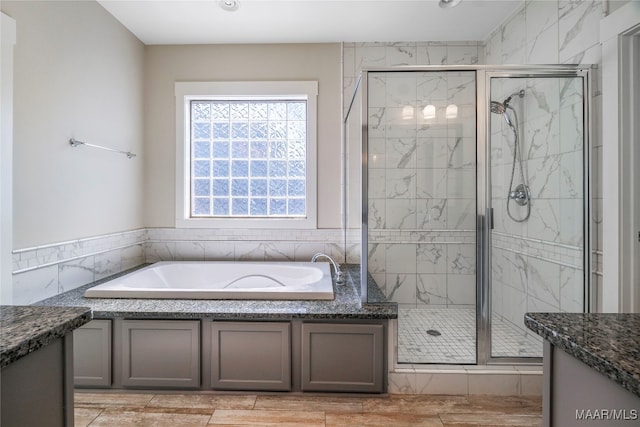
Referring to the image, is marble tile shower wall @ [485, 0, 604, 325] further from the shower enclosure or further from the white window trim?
the white window trim

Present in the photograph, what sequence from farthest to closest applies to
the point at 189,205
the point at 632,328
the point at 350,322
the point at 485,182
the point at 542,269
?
the point at 189,205 → the point at 542,269 → the point at 485,182 → the point at 350,322 → the point at 632,328

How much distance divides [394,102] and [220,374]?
2175mm

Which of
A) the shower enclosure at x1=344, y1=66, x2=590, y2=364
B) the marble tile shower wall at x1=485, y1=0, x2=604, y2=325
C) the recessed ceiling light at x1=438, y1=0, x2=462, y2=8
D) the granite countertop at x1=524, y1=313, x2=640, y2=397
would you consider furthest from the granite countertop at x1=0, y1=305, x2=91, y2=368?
the recessed ceiling light at x1=438, y1=0, x2=462, y2=8

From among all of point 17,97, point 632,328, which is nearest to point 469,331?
point 632,328

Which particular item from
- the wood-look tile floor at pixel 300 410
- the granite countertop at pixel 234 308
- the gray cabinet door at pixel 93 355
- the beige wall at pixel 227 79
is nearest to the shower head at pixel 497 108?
the beige wall at pixel 227 79

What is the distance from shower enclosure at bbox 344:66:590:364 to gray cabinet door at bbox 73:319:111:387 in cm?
156

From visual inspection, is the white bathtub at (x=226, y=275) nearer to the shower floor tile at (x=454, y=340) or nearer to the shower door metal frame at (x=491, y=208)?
the shower floor tile at (x=454, y=340)

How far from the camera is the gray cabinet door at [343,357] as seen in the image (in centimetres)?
177

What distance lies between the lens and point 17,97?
5.58ft

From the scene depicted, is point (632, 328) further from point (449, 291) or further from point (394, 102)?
point (394, 102)

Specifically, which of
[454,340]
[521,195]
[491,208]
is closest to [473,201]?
[491,208]

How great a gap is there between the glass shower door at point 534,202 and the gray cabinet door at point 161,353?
1.80 metres

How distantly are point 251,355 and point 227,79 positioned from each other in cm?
235

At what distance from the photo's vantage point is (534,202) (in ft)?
7.00
